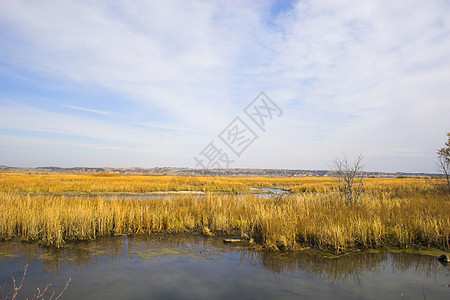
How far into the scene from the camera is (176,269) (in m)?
6.44

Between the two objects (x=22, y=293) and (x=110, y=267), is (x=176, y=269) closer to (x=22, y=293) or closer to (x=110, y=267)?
(x=110, y=267)

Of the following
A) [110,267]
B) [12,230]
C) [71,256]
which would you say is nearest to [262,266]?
[110,267]

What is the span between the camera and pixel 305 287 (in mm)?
5469

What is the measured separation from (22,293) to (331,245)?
24.0 ft

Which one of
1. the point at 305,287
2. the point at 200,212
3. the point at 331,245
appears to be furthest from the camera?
the point at 200,212

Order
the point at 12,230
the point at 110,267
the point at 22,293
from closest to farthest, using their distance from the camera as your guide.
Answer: the point at 22,293
the point at 110,267
the point at 12,230

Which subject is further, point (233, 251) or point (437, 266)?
point (233, 251)

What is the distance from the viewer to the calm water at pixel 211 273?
5.20 metres

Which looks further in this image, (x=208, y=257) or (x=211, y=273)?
(x=208, y=257)

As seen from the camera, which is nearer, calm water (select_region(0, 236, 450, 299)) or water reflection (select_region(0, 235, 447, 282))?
calm water (select_region(0, 236, 450, 299))

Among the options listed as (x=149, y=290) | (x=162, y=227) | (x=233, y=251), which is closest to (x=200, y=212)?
(x=162, y=227)

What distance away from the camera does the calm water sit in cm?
520

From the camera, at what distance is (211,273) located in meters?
6.25

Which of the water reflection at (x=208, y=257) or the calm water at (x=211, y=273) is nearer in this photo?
the calm water at (x=211, y=273)
